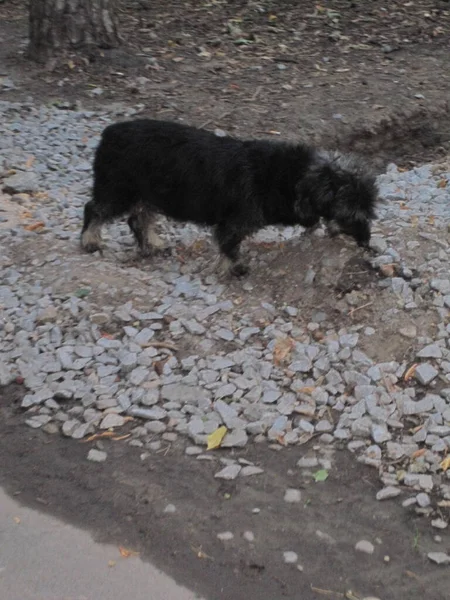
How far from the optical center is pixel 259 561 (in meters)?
3.60

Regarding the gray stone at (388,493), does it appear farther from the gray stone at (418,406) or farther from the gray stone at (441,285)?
the gray stone at (441,285)

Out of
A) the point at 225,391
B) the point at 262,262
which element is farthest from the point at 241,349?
the point at 262,262

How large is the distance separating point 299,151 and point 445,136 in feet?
13.7

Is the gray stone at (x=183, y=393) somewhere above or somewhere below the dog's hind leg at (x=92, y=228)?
below

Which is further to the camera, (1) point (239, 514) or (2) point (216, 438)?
(2) point (216, 438)

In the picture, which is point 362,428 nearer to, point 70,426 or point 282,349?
point 282,349

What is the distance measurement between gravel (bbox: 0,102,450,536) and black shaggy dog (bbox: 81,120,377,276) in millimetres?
352

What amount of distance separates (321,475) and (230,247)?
190 centimetres

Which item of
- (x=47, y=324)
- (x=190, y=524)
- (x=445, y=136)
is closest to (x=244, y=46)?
(x=445, y=136)

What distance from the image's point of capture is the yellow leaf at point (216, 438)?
4.30 metres

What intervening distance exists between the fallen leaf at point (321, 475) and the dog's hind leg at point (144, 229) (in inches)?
97.3

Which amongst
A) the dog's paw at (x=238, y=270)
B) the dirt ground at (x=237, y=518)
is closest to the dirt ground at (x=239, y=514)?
the dirt ground at (x=237, y=518)

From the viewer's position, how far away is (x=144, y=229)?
5.88 meters

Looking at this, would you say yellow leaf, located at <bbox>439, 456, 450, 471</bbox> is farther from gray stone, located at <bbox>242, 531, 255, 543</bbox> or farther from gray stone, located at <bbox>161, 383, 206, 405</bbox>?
gray stone, located at <bbox>161, 383, 206, 405</bbox>
